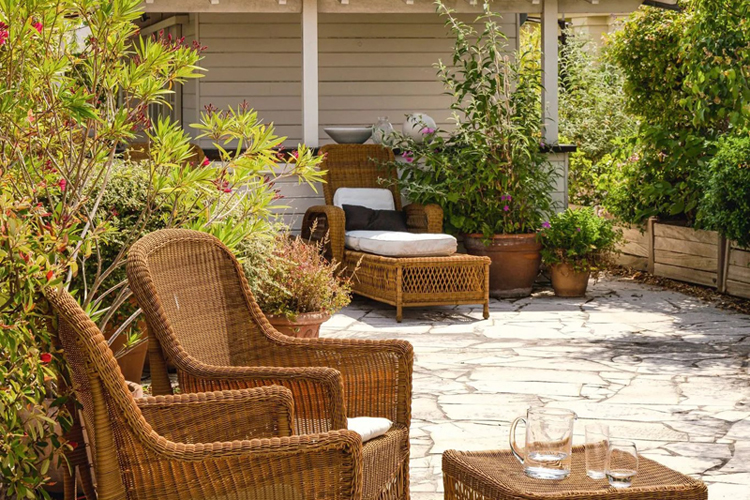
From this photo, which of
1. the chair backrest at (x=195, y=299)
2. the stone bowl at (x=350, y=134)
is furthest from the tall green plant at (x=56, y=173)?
the stone bowl at (x=350, y=134)

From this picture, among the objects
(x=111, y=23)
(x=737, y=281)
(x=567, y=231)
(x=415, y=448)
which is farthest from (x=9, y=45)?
(x=737, y=281)

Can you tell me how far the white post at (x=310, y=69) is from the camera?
9.00 meters

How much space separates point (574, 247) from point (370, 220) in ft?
5.60

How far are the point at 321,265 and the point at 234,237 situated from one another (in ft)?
6.30

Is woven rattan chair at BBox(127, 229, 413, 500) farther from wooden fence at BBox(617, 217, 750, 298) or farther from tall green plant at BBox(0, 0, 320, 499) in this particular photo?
wooden fence at BBox(617, 217, 750, 298)

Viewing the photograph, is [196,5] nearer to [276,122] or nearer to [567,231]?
[276,122]

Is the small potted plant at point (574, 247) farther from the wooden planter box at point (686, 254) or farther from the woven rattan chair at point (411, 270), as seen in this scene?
the woven rattan chair at point (411, 270)

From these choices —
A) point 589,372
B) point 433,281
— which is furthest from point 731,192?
point 589,372

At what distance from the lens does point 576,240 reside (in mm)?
8273

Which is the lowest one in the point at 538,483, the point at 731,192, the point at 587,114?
the point at 538,483

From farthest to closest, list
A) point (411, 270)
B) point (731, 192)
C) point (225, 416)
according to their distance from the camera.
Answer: point (731, 192) < point (411, 270) < point (225, 416)

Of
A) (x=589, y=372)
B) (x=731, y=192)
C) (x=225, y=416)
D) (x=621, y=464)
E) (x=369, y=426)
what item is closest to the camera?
(x=621, y=464)

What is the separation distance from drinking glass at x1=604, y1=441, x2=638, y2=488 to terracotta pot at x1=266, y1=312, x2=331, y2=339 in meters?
2.89

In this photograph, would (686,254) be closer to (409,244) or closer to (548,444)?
(409,244)
